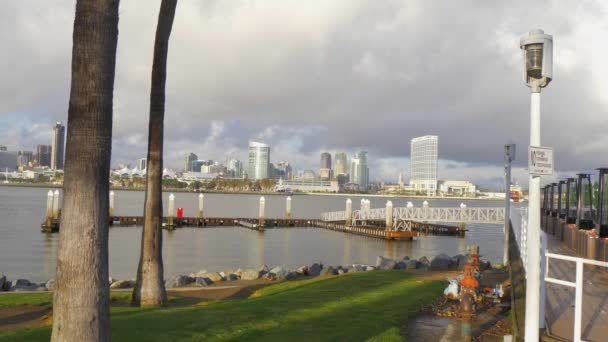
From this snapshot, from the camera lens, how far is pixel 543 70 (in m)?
6.25

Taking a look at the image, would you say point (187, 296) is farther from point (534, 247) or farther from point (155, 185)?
point (534, 247)

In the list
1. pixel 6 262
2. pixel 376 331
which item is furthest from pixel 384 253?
pixel 376 331

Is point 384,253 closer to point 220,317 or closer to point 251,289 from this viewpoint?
point 251,289

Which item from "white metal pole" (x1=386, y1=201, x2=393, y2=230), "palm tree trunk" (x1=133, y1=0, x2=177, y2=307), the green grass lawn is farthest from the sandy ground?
"white metal pole" (x1=386, y1=201, x2=393, y2=230)

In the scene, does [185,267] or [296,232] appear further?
[296,232]

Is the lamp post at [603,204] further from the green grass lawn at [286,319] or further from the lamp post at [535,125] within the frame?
the lamp post at [535,125]

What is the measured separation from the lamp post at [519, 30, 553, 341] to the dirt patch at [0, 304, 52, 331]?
8133 mm

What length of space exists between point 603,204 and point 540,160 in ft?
29.5

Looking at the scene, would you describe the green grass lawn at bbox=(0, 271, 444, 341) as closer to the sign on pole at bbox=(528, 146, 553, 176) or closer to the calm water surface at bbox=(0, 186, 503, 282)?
the sign on pole at bbox=(528, 146, 553, 176)

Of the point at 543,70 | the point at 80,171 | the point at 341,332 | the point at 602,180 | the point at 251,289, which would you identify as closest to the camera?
the point at 80,171

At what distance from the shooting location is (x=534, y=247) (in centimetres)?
630

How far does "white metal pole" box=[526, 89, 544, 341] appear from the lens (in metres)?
6.21

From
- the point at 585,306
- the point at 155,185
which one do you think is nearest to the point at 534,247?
the point at 585,306

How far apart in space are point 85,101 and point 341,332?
5.03 meters
